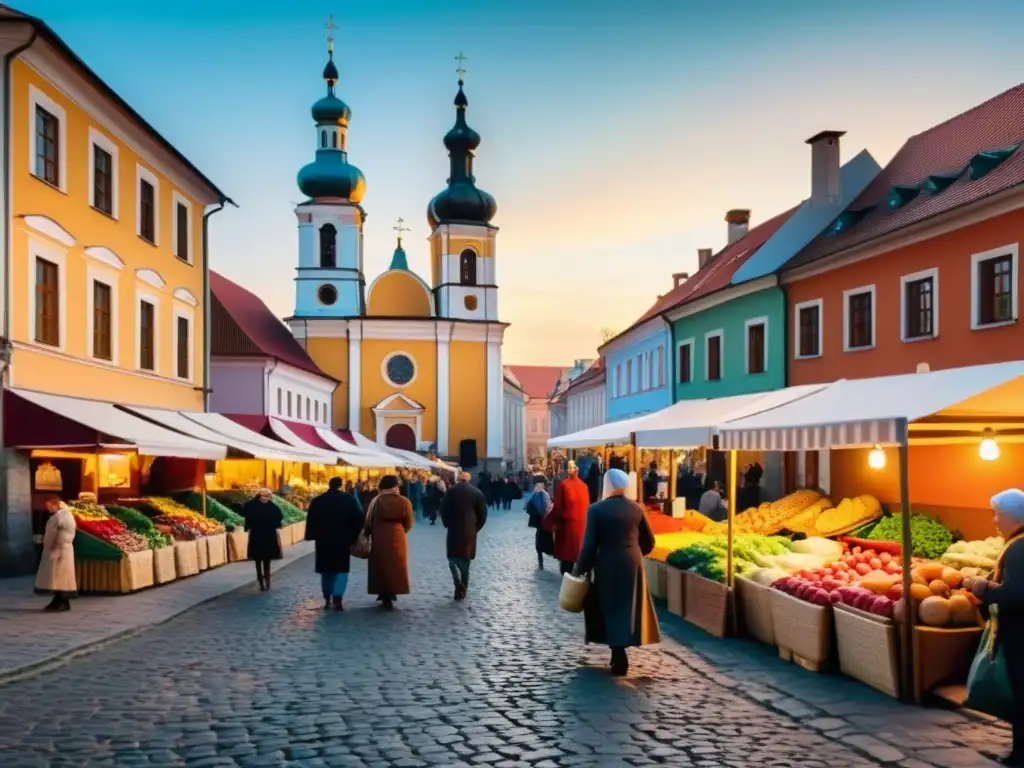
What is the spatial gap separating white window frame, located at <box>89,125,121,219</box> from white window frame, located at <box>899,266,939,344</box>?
52.1 ft

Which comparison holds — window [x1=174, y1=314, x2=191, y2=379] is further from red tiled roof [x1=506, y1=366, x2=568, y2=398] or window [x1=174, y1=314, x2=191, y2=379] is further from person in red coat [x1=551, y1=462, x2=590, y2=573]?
red tiled roof [x1=506, y1=366, x2=568, y2=398]

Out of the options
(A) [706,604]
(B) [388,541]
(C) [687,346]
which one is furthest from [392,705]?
(C) [687,346]

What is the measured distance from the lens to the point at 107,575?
48.9 ft

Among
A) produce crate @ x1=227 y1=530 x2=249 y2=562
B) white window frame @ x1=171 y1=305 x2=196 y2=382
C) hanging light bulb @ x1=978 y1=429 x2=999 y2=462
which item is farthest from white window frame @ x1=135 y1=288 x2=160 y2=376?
hanging light bulb @ x1=978 y1=429 x2=999 y2=462

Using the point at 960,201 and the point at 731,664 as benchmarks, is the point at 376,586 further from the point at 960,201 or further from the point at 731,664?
the point at 960,201

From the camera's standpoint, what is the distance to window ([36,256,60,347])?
1853cm

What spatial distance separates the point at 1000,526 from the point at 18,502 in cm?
1492

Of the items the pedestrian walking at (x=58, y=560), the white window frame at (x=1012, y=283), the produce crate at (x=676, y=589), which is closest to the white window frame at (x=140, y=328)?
the pedestrian walking at (x=58, y=560)

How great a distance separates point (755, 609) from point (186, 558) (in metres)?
9.84

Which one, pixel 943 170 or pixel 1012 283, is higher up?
pixel 943 170

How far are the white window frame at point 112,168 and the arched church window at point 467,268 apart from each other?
45798 millimetres

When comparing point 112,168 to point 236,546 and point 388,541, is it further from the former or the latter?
point 388,541

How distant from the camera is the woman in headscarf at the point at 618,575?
9008 mm

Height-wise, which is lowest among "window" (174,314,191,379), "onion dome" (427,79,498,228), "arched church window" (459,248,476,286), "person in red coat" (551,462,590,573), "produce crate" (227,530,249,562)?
"produce crate" (227,530,249,562)
